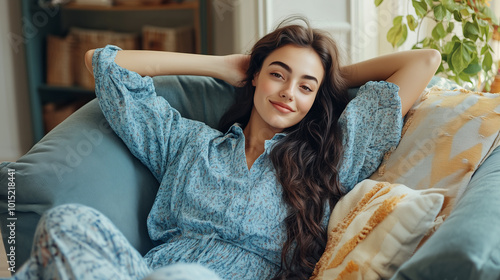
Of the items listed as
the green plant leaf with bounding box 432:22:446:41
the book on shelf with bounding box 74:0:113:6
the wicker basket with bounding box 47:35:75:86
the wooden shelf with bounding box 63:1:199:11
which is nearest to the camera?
the green plant leaf with bounding box 432:22:446:41

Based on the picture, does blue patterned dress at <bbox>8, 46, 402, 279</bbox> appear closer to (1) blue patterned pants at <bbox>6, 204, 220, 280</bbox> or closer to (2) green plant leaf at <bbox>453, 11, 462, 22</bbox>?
(1) blue patterned pants at <bbox>6, 204, 220, 280</bbox>

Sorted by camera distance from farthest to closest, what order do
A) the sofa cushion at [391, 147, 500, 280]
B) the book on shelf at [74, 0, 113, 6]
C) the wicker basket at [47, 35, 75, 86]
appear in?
the wicker basket at [47, 35, 75, 86] → the book on shelf at [74, 0, 113, 6] → the sofa cushion at [391, 147, 500, 280]

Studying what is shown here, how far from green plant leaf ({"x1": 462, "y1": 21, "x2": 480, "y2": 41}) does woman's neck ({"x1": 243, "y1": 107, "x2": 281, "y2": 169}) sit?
31.7 inches

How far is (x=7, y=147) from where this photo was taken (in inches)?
144

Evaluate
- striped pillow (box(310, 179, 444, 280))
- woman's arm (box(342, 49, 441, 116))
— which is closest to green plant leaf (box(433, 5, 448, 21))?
woman's arm (box(342, 49, 441, 116))

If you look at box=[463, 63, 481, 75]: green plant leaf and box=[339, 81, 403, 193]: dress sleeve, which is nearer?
box=[339, 81, 403, 193]: dress sleeve

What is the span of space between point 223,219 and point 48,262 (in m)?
0.49

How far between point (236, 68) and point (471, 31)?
0.82m

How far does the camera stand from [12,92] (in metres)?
3.61

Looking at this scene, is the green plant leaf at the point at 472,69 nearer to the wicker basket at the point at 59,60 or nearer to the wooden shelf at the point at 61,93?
the wooden shelf at the point at 61,93

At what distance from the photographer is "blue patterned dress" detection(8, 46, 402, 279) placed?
1415mm

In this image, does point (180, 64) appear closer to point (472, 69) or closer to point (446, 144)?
point (446, 144)

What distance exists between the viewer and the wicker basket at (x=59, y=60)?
3.36 metres

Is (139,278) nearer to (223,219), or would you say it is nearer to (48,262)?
(48,262)
